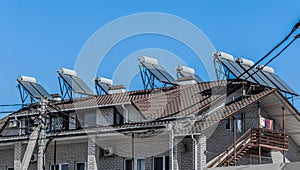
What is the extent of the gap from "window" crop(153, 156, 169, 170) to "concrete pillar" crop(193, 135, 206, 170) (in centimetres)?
174

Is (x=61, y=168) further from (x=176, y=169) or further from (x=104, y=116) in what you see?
(x=176, y=169)

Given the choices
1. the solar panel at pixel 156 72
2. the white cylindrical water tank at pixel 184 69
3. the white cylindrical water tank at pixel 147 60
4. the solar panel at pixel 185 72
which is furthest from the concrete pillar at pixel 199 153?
the white cylindrical water tank at pixel 184 69

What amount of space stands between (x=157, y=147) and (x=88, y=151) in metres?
3.86

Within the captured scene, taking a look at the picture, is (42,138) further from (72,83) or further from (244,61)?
(244,61)

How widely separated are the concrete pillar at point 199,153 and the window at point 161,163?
1.74 meters

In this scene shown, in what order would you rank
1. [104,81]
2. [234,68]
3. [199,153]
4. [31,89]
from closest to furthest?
[199,153] < [234,68] < [31,89] < [104,81]

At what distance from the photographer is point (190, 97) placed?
3894cm

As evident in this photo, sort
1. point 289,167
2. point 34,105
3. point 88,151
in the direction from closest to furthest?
point 289,167
point 88,151
point 34,105

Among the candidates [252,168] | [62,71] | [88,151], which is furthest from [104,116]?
[252,168]

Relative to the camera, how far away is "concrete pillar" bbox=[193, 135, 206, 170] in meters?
34.9

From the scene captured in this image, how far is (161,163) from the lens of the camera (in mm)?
36500

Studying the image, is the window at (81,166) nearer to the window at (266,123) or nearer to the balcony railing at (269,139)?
the balcony railing at (269,139)

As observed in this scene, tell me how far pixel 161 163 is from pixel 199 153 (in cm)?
237

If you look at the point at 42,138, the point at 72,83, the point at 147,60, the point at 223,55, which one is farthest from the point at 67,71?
the point at 42,138
